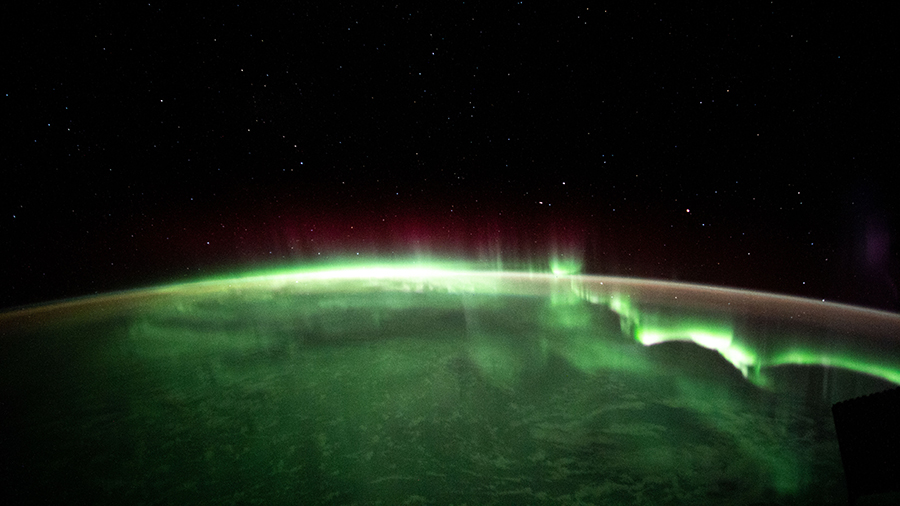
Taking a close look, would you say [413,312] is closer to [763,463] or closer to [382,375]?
[382,375]

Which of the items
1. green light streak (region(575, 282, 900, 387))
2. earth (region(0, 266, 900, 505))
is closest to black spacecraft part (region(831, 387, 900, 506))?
earth (region(0, 266, 900, 505))

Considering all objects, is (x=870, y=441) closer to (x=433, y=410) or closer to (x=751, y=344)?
(x=433, y=410)

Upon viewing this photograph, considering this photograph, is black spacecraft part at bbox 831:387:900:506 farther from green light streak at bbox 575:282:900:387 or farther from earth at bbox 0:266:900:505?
green light streak at bbox 575:282:900:387

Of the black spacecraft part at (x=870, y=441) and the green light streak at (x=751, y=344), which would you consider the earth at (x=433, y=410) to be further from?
the black spacecraft part at (x=870, y=441)

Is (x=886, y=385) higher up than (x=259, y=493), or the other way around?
(x=259, y=493)

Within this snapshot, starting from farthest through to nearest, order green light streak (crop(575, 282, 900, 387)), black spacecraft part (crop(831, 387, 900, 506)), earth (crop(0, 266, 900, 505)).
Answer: green light streak (crop(575, 282, 900, 387)) → earth (crop(0, 266, 900, 505)) → black spacecraft part (crop(831, 387, 900, 506))

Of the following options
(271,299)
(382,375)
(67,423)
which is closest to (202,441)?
(67,423)

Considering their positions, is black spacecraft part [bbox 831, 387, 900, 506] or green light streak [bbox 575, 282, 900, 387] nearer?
black spacecraft part [bbox 831, 387, 900, 506]

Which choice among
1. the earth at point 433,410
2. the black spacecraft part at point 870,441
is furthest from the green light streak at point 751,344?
the black spacecraft part at point 870,441
